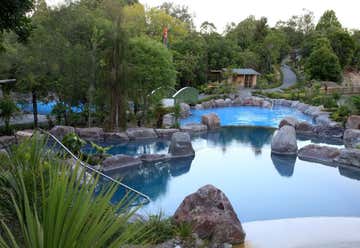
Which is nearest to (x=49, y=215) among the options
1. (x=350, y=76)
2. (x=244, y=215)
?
(x=244, y=215)

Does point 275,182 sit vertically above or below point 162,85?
below

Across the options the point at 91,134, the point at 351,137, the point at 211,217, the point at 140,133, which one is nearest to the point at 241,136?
the point at 351,137

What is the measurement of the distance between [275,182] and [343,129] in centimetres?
693

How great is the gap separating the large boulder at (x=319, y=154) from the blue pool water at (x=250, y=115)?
5750 mm

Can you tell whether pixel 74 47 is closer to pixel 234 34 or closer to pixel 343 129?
pixel 343 129

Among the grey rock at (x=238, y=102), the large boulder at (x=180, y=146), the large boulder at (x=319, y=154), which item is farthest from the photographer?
the grey rock at (x=238, y=102)

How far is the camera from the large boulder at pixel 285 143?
11.1 m

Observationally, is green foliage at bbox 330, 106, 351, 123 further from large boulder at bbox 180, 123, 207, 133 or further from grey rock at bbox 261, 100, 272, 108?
grey rock at bbox 261, 100, 272, 108

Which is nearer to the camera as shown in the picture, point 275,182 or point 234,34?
point 275,182

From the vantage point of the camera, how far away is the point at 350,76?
34438 mm

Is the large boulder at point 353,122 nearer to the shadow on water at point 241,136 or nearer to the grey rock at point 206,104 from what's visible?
the shadow on water at point 241,136

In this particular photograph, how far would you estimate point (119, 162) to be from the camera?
9.02 meters

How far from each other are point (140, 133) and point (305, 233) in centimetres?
780

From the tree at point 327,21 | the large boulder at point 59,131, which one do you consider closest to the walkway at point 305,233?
the large boulder at point 59,131
